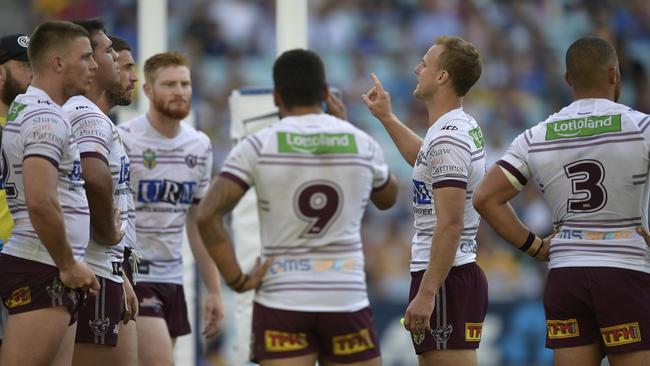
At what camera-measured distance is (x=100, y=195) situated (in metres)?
6.31

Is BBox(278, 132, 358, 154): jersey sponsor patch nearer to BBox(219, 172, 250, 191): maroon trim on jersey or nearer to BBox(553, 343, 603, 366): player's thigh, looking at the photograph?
BBox(219, 172, 250, 191): maroon trim on jersey

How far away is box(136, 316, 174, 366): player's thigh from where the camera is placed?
8031 mm

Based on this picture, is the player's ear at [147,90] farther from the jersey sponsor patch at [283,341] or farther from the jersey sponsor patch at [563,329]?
the jersey sponsor patch at [563,329]

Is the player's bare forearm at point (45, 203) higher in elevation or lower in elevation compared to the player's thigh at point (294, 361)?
higher

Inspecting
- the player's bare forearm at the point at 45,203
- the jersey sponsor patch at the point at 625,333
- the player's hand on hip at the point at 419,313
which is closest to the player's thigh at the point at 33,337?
the player's bare forearm at the point at 45,203

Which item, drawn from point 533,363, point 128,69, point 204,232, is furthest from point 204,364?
point 204,232

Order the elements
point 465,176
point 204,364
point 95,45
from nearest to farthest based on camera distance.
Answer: point 465,176, point 95,45, point 204,364

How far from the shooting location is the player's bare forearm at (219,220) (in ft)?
19.8

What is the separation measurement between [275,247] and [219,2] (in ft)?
37.9

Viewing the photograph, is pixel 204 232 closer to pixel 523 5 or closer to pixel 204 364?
pixel 204 364

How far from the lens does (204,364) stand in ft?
41.6

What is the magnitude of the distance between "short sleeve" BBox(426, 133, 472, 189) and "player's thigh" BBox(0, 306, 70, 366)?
2.15 meters

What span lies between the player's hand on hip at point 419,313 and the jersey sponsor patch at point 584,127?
1.20 metres

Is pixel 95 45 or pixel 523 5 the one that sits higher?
pixel 523 5
